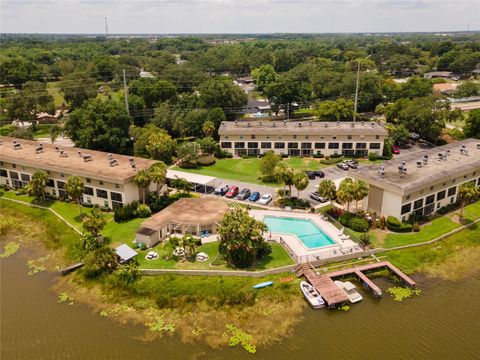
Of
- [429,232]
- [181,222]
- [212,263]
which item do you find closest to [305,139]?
[429,232]

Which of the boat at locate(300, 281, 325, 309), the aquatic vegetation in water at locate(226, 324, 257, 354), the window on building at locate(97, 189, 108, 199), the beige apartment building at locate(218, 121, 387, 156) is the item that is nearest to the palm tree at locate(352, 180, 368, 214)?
the boat at locate(300, 281, 325, 309)

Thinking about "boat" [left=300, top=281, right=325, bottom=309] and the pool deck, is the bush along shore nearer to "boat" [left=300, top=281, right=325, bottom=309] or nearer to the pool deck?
"boat" [left=300, top=281, right=325, bottom=309]

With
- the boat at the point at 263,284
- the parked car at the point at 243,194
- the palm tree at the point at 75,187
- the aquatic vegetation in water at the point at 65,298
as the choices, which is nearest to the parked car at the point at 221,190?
the parked car at the point at 243,194

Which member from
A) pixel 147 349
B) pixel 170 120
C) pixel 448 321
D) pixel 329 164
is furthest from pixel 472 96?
pixel 147 349

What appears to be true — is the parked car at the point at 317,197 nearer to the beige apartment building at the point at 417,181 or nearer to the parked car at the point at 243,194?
the beige apartment building at the point at 417,181

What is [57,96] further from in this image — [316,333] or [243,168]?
[316,333]

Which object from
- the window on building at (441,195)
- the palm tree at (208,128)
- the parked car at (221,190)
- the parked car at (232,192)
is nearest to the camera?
the window on building at (441,195)

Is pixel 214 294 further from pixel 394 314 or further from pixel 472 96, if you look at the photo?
pixel 472 96
